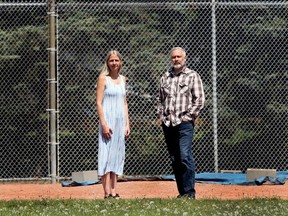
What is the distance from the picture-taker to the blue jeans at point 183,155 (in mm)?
10086

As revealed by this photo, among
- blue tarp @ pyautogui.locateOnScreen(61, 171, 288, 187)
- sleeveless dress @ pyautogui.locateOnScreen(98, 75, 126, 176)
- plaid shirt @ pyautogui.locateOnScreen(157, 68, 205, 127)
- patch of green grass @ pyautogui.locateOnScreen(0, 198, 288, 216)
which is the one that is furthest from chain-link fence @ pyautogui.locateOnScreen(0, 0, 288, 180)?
patch of green grass @ pyautogui.locateOnScreen(0, 198, 288, 216)

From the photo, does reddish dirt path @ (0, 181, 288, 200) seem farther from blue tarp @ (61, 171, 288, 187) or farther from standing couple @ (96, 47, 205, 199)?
standing couple @ (96, 47, 205, 199)

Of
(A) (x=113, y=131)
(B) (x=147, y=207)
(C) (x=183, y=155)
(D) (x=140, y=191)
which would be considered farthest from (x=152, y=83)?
(B) (x=147, y=207)

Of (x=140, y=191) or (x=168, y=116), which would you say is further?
(x=140, y=191)

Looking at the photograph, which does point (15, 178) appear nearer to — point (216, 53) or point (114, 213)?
point (216, 53)

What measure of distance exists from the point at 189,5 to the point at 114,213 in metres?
6.94

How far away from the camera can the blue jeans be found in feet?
33.1

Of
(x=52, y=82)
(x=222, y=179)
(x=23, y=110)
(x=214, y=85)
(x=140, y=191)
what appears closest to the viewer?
(x=140, y=191)

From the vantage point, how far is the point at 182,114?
33.3 ft

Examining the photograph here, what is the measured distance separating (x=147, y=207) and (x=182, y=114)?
1764 mm

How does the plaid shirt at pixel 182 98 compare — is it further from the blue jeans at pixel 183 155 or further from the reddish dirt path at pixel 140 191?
the reddish dirt path at pixel 140 191

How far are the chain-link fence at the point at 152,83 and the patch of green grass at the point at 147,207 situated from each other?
487cm

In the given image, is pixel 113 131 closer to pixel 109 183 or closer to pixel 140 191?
pixel 109 183

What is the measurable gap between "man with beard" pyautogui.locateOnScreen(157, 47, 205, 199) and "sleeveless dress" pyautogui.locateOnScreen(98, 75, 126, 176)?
488mm
